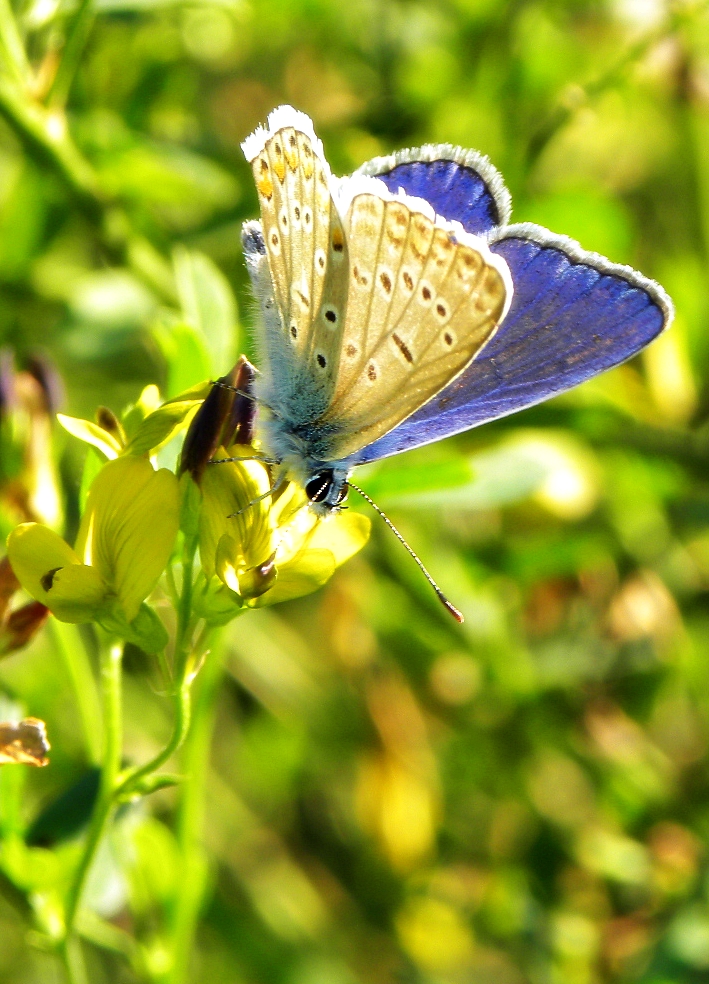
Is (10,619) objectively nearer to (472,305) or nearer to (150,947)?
(150,947)

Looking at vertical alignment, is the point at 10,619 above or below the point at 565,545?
above

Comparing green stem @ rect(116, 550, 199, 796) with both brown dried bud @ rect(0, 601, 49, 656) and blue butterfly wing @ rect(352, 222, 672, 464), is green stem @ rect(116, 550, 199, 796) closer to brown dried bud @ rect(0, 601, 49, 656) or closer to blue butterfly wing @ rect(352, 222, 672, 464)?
brown dried bud @ rect(0, 601, 49, 656)

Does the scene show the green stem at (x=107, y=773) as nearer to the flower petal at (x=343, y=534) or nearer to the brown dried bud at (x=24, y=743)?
the brown dried bud at (x=24, y=743)

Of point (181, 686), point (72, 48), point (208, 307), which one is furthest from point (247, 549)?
point (72, 48)

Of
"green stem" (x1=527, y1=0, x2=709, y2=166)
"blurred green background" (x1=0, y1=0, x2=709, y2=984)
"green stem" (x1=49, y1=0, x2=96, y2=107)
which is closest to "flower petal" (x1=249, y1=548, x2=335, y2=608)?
"blurred green background" (x1=0, y1=0, x2=709, y2=984)

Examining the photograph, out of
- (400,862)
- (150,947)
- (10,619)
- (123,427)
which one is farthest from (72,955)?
(400,862)
